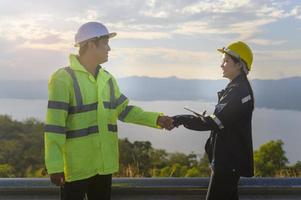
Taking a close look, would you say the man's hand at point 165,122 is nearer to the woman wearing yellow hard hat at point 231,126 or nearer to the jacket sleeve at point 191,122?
the jacket sleeve at point 191,122

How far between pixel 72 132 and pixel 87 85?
0.32m

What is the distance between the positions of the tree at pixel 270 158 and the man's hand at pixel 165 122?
3659 mm

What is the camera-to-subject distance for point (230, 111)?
12.8 feet

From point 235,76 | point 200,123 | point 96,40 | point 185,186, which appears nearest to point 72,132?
point 96,40

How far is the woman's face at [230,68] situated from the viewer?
4.05 meters

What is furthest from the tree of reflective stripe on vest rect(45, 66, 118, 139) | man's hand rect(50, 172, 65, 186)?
man's hand rect(50, 172, 65, 186)

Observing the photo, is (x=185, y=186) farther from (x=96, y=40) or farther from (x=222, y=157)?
(x=96, y=40)

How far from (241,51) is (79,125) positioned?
1314 mm

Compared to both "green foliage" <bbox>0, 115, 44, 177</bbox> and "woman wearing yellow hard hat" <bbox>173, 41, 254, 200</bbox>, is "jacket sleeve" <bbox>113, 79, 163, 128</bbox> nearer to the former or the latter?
"woman wearing yellow hard hat" <bbox>173, 41, 254, 200</bbox>

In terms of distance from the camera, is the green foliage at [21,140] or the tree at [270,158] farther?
the green foliage at [21,140]

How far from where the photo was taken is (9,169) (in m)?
8.41

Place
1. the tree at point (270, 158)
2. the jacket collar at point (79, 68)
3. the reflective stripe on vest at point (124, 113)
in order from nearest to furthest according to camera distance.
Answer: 1. the jacket collar at point (79, 68)
2. the reflective stripe on vest at point (124, 113)
3. the tree at point (270, 158)

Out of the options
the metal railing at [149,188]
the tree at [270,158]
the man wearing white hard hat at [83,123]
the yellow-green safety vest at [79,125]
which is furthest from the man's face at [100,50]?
the tree at [270,158]

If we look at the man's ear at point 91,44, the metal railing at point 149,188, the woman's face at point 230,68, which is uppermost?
the man's ear at point 91,44
